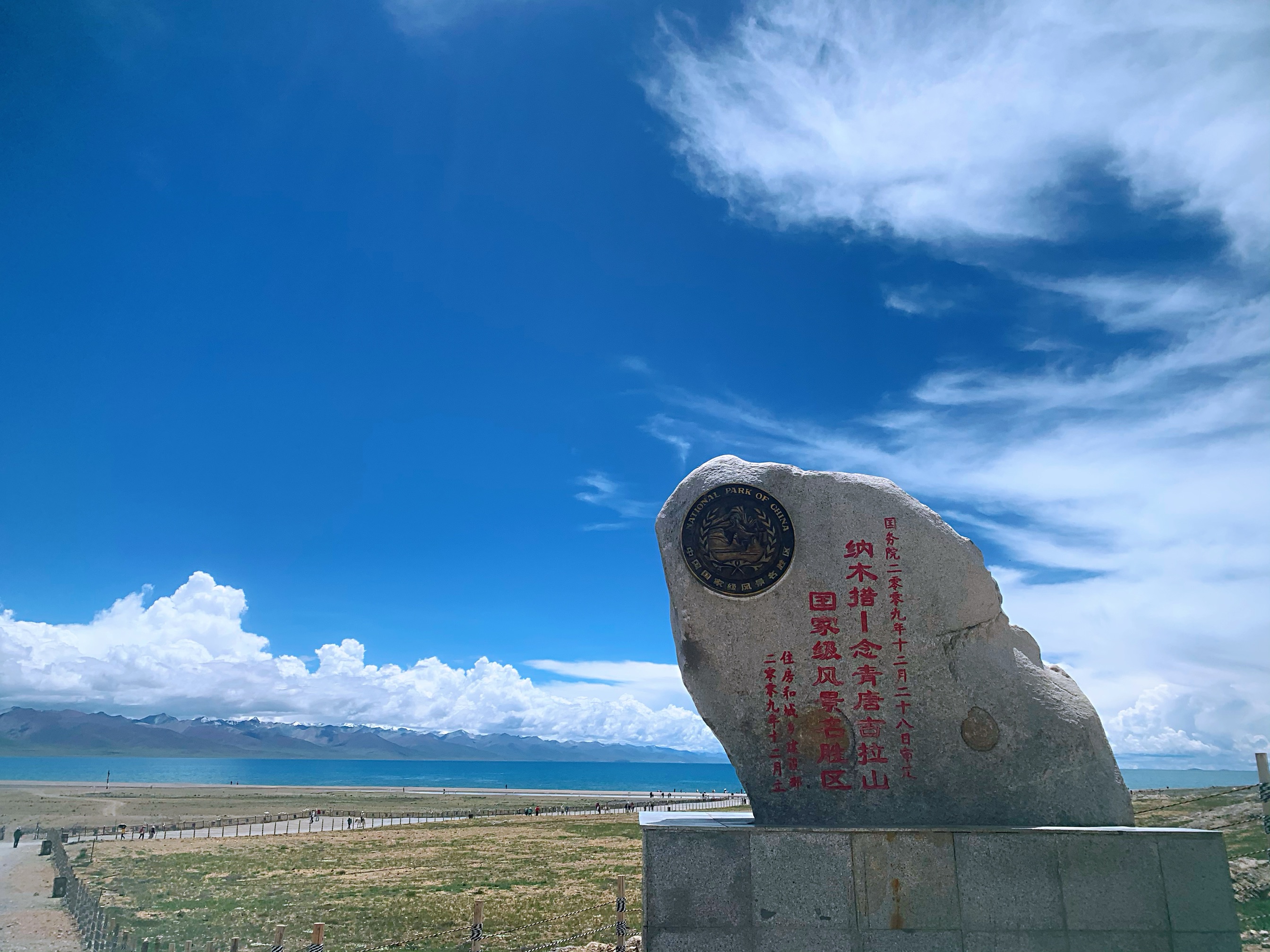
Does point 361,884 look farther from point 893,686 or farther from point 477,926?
point 893,686

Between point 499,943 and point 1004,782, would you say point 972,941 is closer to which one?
point 1004,782

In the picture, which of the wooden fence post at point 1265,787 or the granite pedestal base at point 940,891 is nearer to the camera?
the granite pedestal base at point 940,891

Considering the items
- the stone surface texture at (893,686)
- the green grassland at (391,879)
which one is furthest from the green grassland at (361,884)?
the stone surface texture at (893,686)

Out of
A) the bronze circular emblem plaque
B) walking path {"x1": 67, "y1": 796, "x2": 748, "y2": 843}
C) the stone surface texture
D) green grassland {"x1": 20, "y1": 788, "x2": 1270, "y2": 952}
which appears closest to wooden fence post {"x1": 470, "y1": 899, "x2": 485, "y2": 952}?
green grassland {"x1": 20, "y1": 788, "x2": 1270, "y2": 952}

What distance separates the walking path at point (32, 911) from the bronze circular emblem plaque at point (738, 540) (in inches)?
629

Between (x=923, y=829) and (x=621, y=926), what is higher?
(x=923, y=829)

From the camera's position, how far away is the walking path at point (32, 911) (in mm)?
16109

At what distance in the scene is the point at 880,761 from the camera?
8.72m

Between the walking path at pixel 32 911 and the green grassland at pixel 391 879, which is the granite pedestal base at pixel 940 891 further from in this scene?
the walking path at pixel 32 911

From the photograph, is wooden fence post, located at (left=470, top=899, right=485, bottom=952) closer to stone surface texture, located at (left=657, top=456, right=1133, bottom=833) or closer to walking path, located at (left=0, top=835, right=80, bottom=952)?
stone surface texture, located at (left=657, top=456, right=1133, bottom=833)

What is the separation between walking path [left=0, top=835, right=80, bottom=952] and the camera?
1611cm

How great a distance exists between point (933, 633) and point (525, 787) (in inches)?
6199

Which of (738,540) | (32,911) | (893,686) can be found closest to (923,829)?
(893,686)

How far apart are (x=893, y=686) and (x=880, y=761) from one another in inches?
33.8
